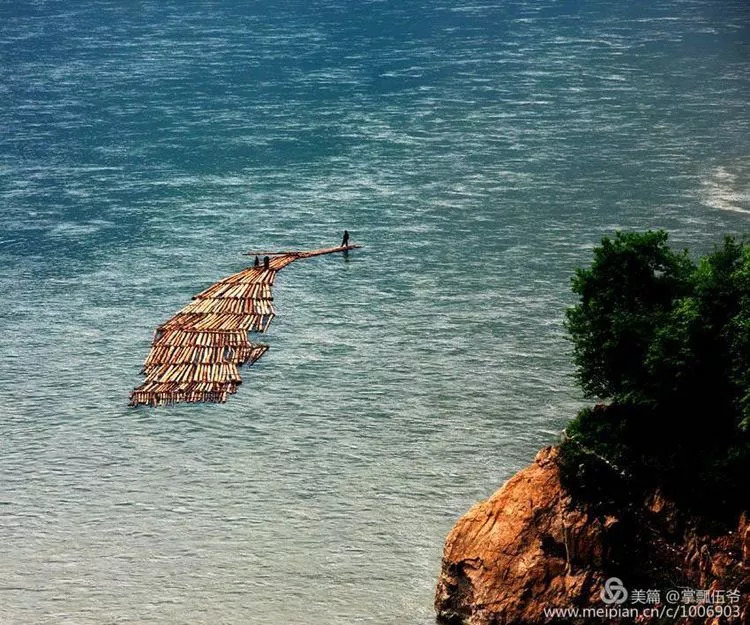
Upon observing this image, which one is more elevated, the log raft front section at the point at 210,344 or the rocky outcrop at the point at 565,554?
the rocky outcrop at the point at 565,554

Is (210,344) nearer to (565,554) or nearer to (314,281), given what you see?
(314,281)

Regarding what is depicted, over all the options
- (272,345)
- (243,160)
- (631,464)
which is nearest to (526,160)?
(243,160)

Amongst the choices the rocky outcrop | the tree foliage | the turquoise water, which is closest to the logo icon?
the rocky outcrop

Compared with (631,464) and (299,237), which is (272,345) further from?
(631,464)

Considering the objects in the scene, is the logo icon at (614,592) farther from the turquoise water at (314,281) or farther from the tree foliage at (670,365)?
the turquoise water at (314,281)

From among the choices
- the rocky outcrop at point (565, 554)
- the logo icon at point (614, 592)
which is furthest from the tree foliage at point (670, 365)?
the logo icon at point (614, 592)

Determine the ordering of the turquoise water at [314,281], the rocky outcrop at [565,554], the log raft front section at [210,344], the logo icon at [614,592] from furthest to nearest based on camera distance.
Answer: the log raft front section at [210,344]
the turquoise water at [314,281]
the logo icon at [614,592]
the rocky outcrop at [565,554]

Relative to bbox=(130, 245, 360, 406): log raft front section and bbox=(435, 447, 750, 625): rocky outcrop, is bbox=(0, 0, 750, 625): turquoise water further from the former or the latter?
bbox=(435, 447, 750, 625): rocky outcrop
